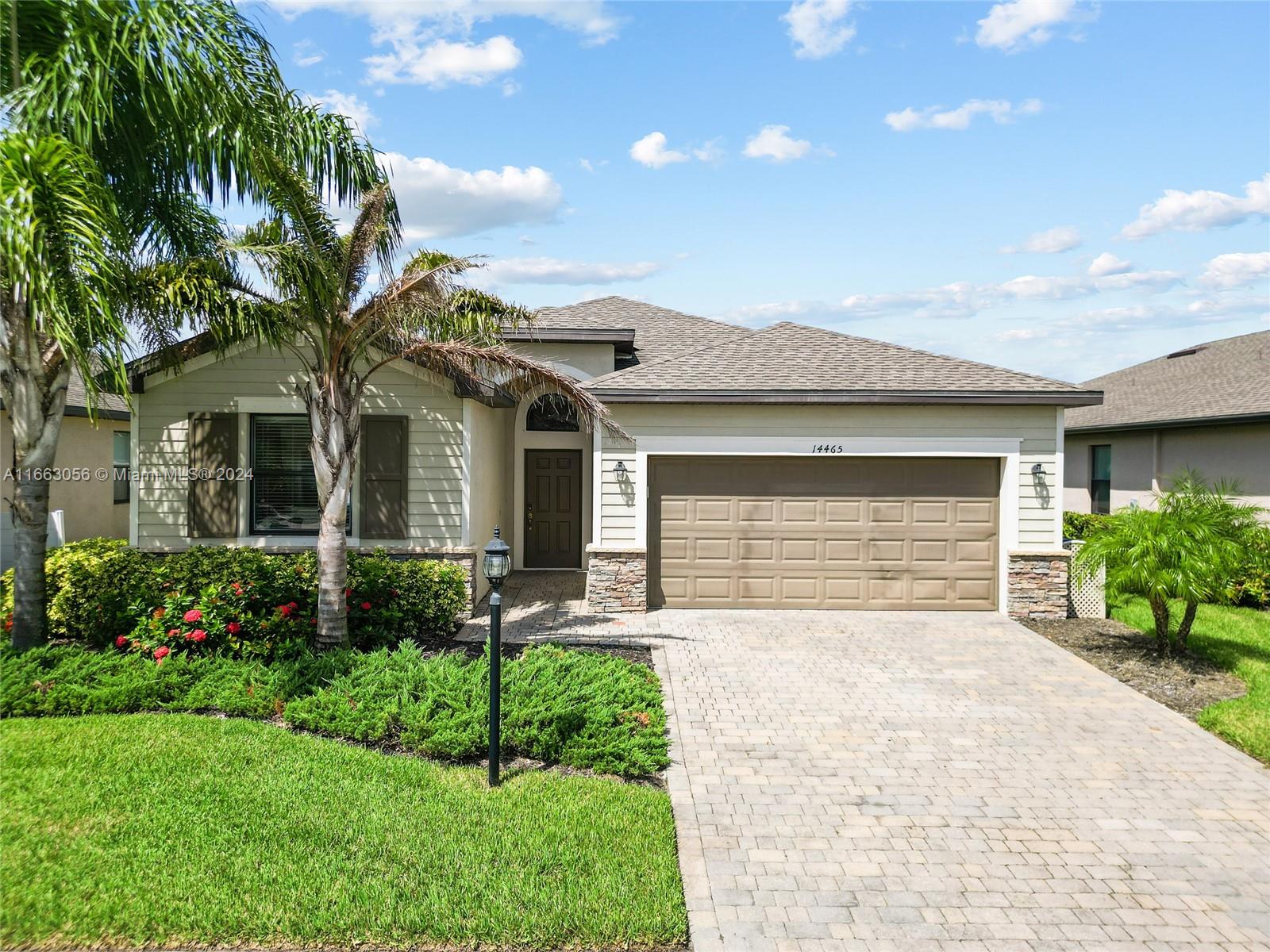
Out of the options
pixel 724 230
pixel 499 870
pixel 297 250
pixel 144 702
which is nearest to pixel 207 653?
pixel 144 702

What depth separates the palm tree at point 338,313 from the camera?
7461 millimetres

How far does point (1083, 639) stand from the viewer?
987 centimetres

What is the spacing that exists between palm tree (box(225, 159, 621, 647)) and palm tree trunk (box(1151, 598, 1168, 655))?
7153mm

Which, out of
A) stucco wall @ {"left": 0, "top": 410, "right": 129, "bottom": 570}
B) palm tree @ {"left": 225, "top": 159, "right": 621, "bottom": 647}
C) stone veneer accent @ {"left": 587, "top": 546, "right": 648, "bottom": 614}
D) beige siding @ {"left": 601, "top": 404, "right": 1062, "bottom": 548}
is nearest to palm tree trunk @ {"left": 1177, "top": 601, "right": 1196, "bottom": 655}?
beige siding @ {"left": 601, "top": 404, "right": 1062, "bottom": 548}

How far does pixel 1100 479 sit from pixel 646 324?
11.4 meters

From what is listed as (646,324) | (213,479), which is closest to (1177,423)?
(646,324)

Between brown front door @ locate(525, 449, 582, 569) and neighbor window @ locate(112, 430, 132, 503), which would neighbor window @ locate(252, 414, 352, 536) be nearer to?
brown front door @ locate(525, 449, 582, 569)

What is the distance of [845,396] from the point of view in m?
10.7

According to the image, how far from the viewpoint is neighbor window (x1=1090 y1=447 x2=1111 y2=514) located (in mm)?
17609

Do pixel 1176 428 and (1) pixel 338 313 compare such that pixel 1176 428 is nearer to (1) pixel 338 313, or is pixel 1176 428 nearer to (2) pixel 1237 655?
(2) pixel 1237 655

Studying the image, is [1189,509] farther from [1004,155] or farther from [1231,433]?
[1231,433]

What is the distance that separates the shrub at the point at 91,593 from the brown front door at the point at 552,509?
6710 mm

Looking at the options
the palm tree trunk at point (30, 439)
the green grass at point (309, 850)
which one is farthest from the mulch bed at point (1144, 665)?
the palm tree trunk at point (30, 439)

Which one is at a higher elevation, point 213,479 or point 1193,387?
point 1193,387
